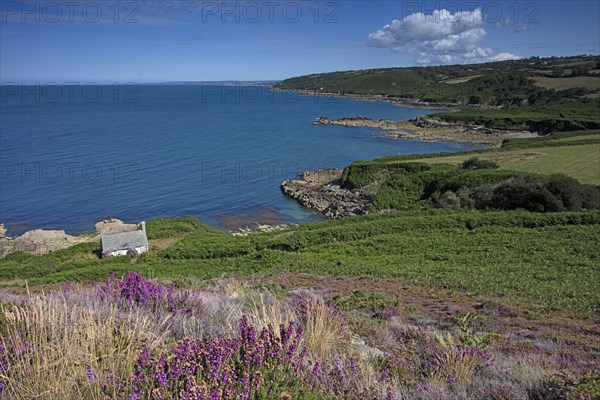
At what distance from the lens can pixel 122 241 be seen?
23.5 meters

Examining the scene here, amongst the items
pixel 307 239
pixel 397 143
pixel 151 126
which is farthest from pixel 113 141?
pixel 307 239

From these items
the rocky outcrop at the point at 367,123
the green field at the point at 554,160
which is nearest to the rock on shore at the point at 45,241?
the green field at the point at 554,160

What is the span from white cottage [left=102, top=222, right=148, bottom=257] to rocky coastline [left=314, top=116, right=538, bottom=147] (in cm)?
7273

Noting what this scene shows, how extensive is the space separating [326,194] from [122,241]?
88.8 feet

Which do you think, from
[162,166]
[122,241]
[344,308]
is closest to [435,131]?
[162,166]

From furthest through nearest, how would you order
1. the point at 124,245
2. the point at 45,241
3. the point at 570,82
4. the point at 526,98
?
the point at 570,82
the point at 526,98
the point at 45,241
the point at 124,245

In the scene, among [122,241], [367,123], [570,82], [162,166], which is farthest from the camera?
[570,82]

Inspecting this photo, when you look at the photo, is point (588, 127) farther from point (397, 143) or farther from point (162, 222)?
point (162, 222)

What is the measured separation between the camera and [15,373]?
3.92m

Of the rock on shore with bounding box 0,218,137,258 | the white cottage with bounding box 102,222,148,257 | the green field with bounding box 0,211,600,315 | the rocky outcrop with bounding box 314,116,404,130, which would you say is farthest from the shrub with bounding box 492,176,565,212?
the rocky outcrop with bounding box 314,116,404,130

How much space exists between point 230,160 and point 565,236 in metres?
53.8

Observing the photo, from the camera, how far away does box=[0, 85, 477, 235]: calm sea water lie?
1676 inches

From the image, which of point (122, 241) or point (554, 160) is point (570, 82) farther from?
point (122, 241)

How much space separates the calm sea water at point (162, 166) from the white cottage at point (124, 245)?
1521 centimetres
